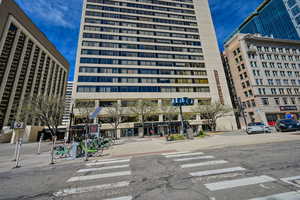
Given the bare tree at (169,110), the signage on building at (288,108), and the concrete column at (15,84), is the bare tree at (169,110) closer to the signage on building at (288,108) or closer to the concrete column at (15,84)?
the signage on building at (288,108)

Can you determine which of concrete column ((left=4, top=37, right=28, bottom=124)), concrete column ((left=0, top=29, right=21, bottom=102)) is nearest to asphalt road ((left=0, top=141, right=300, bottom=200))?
concrete column ((left=4, top=37, right=28, bottom=124))

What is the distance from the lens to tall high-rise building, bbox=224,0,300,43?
62.6 metres

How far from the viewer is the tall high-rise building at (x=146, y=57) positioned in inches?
1422

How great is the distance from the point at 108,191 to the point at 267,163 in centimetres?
667

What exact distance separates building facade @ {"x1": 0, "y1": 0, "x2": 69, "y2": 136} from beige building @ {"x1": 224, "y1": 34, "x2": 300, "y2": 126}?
71238mm

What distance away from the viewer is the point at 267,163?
5414 mm

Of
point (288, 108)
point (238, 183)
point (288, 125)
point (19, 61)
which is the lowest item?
point (238, 183)

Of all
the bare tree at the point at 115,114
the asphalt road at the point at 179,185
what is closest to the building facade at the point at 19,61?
the bare tree at the point at 115,114

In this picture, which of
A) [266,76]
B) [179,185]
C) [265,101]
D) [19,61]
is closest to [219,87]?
[265,101]

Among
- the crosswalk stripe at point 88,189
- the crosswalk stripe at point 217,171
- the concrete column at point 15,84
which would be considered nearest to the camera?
the crosswalk stripe at point 88,189

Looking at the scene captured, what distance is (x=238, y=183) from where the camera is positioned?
12.6 ft

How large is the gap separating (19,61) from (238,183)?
75.9 meters

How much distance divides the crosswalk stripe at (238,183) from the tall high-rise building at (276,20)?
7351 cm

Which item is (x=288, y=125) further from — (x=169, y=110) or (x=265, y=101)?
(x=265, y=101)
